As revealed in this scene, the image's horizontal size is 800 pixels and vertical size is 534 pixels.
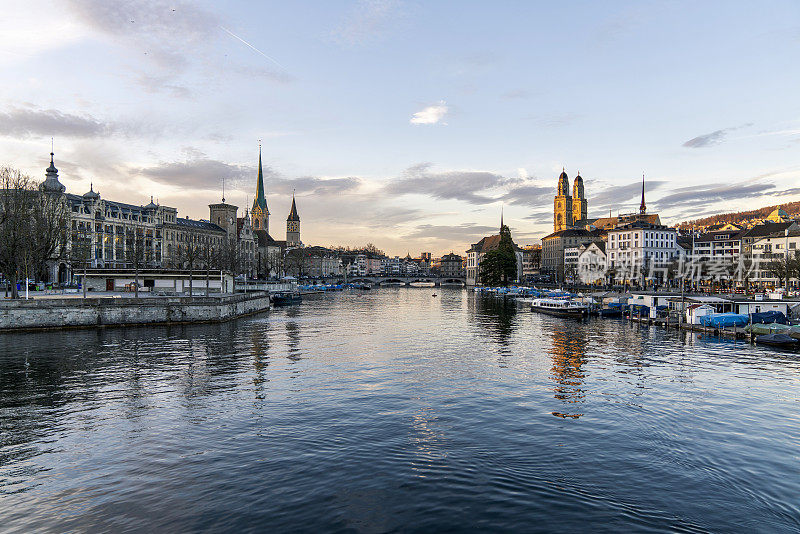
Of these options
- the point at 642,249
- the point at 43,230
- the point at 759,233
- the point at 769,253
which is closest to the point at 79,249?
the point at 43,230

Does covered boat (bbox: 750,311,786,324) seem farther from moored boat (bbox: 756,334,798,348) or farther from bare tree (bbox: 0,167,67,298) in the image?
bare tree (bbox: 0,167,67,298)

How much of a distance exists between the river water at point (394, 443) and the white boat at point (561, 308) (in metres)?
42.4

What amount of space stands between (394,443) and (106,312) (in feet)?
170

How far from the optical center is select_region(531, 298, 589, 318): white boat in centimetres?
8206

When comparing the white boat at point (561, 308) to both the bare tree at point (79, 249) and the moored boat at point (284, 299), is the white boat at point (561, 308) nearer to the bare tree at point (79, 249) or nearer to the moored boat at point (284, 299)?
the moored boat at point (284, 299)

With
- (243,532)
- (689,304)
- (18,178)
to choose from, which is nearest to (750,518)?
(243,532)

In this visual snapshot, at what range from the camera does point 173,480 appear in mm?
15703

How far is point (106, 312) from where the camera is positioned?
2264 inches

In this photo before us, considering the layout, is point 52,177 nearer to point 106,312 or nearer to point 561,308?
point 106,312

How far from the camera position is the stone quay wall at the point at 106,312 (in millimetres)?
52719

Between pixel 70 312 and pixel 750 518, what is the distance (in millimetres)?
63627

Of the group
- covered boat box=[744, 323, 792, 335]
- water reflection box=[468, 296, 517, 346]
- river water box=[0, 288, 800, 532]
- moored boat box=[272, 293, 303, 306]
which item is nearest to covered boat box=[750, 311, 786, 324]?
covered boat box=[744, 323, 792, 335]

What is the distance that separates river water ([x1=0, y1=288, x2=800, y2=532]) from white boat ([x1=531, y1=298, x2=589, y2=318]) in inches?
1670

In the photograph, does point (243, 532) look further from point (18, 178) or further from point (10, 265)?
point (18, 178)
